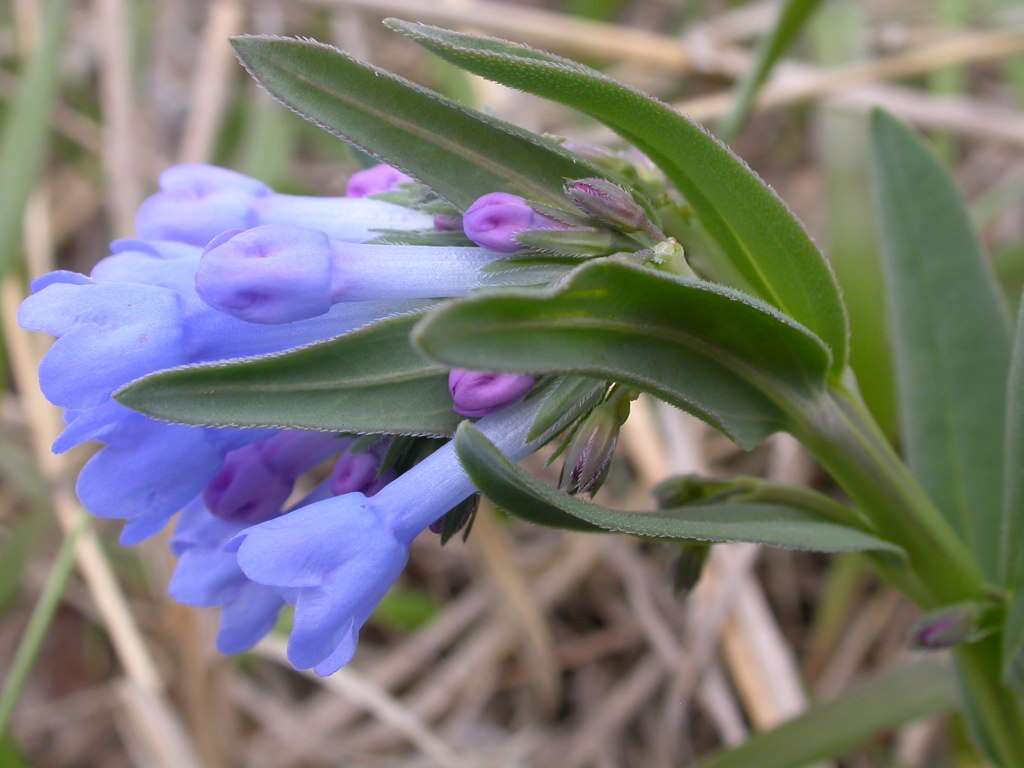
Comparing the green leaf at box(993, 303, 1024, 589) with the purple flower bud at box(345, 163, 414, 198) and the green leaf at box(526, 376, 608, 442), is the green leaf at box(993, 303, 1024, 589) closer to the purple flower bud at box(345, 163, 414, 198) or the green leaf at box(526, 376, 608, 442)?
the green leaf at box(526, 376, 608, 442)

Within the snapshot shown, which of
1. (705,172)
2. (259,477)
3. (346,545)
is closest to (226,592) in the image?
(259,477)

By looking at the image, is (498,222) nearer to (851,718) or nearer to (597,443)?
(597,443)

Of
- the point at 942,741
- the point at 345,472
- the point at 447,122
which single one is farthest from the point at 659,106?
the point at 942,741

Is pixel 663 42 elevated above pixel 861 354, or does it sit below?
above

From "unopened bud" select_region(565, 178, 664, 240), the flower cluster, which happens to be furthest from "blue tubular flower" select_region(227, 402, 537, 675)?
"unopened bud" select_region(565, 178, 664, 240)

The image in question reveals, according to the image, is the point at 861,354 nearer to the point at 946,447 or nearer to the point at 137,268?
the point at 946,447

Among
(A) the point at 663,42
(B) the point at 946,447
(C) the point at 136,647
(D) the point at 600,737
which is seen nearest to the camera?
(B) the point at 946,447
